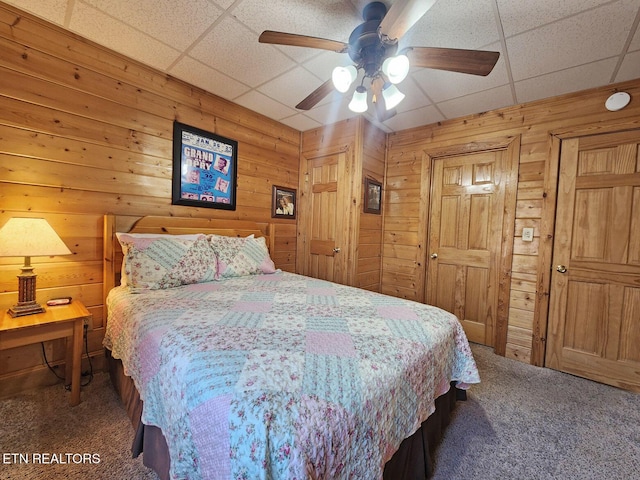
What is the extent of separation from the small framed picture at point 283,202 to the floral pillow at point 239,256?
797 mm

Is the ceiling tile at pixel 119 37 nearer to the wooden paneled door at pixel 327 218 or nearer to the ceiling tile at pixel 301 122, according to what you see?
the ceiling tile at pixel 301 122

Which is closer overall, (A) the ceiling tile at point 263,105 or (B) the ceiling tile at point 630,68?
(B) the ceiling tile at point 630,68

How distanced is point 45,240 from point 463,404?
117 inches

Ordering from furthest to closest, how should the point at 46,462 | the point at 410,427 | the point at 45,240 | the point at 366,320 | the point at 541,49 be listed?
1. the point at 541,49
2. the point at 45,240
3. the point at 366,320
4. the point at 46,462
5. the point at 410,427

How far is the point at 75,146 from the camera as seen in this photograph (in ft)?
6.63

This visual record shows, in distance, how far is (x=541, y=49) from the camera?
75.0 inches

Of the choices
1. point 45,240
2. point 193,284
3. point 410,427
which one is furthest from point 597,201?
point 45,240

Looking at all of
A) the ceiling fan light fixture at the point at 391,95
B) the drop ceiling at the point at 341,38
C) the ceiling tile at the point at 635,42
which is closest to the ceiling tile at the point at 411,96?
the drop ceiling at the point at 341,38

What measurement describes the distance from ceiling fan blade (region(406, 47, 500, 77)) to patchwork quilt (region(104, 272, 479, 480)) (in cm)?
138

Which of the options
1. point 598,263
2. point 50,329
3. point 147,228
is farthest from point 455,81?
point 50,329

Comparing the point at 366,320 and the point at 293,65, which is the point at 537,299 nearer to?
the point at 366,320

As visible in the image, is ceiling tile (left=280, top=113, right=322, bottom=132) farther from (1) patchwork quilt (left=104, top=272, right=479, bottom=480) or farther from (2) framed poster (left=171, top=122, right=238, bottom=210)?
(1) patchwork quilt (left=104, top=272, right=479, bottom=480)

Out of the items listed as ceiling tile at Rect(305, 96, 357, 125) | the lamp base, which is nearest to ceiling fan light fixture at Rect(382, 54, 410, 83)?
ceiling tile at Rect(305, 96, 357, 125)

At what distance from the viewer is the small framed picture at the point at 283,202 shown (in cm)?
346
